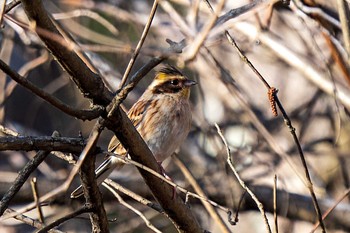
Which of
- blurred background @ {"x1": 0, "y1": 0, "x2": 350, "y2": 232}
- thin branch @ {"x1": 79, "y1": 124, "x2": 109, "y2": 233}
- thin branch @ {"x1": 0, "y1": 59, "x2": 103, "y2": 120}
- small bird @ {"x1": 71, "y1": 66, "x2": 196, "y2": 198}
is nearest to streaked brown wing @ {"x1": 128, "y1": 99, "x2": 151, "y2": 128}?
small bird @ {"x1": 71, "y1": 66, "x2": 196, "y2": 198}

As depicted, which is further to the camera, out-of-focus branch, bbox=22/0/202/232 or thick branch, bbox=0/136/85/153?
thick branch, bbox=0/136/85/153

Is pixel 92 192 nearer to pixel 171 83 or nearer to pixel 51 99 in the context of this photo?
pixel 51 99

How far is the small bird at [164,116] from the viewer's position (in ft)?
16.5

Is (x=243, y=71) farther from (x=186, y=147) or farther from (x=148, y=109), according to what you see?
(x=148, y=109)

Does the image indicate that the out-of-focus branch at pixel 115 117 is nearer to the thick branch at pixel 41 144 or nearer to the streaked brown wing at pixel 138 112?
the thick branch at pixel 41 144

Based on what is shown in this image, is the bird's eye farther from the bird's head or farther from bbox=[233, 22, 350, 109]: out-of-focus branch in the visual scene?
bbox=[233, 22, 350, 109]: out-of-focus branch

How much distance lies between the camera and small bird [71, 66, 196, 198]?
5.03 m

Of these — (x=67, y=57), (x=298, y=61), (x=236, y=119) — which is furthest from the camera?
(x=236, y=119)

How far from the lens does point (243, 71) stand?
7.07 metres

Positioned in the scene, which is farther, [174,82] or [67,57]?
[174,82]

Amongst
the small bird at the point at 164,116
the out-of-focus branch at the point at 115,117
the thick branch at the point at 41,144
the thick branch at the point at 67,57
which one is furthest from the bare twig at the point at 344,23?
the small bird at the point at 164,116

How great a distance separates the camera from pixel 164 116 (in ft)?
16.8

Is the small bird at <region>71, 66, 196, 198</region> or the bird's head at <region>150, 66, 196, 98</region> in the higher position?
the bird's head at <region>150, 66, 196, 98</region>

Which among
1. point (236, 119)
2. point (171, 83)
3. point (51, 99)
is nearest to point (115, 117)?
point (51, 99)
